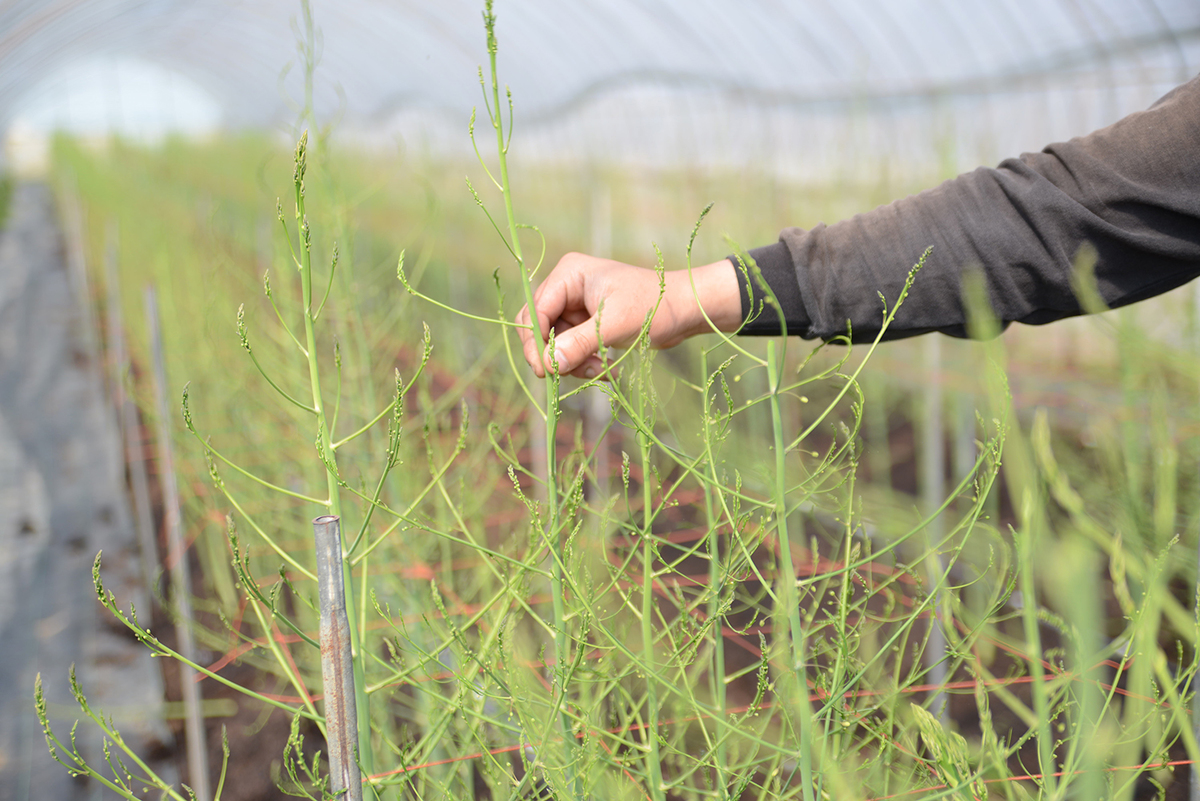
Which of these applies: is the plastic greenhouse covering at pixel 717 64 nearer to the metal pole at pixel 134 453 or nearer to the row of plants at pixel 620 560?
the row of plants at pixel 620 560

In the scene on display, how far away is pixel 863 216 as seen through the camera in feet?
3.89

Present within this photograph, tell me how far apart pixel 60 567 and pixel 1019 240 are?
3.09 meters

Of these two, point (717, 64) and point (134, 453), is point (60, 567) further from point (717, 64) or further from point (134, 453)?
point (717, 64)

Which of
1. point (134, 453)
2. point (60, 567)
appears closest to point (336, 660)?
point (134, 453)

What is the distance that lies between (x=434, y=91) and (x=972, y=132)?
6.54m

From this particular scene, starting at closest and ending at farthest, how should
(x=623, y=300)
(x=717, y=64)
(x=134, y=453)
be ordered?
(x=623, y=300) < (x=134, y=453) < (x=717, y=64)

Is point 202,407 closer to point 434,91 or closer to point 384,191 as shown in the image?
point 384,191

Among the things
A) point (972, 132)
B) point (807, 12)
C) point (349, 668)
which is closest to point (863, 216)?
point (349, 668)

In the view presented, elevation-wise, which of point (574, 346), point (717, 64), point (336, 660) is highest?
point (717, 64)

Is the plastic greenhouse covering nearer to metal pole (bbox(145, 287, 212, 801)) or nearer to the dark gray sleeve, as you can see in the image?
metal pole (bbox(145, 287, 212, 801))

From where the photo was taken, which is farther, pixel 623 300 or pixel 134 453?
pixel 134 453

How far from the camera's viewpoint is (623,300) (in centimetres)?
105

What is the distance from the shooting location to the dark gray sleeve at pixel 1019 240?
1.10m

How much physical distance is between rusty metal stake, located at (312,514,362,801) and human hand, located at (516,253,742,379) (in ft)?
1.17
